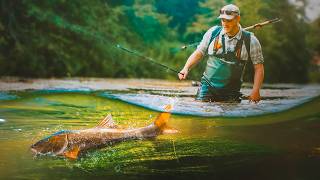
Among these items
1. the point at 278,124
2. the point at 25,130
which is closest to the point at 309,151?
the point at 278,124

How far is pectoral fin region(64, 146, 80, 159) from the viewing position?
13.6 feet

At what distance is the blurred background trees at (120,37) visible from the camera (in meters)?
4.50

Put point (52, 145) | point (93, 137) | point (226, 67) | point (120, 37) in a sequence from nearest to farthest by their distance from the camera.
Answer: point (52, 145)
point (93, 137)
point (226, 67)
point (120, 37)

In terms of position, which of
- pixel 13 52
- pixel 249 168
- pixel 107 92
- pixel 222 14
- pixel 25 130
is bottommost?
pixel 249 168

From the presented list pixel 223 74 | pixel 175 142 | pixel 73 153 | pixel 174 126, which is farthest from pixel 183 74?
pixel 73 153

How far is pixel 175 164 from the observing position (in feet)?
13.9

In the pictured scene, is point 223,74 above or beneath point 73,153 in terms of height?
above

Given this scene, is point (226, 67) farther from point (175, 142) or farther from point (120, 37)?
point (120, 37)

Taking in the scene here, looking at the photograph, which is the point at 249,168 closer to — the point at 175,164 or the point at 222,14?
the point at 175,164

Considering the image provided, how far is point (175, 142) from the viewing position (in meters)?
4.34

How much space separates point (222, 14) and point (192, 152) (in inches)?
45.4

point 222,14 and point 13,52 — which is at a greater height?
point 222,14

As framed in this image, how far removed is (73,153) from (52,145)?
0.57 ft

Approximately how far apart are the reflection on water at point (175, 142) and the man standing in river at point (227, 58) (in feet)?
0.62
